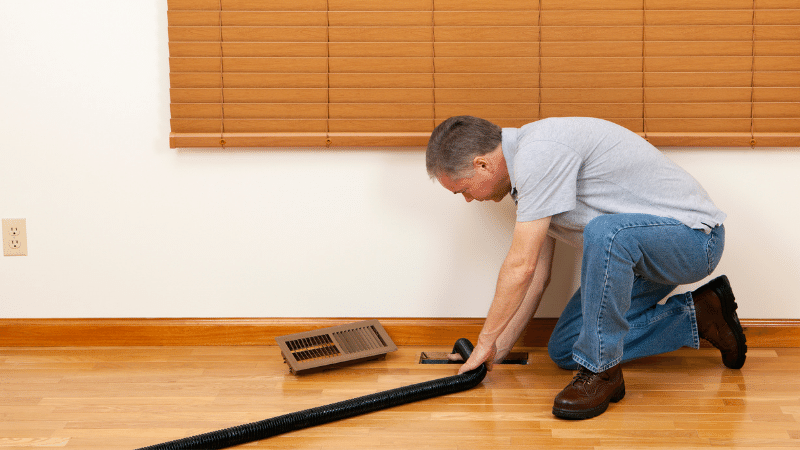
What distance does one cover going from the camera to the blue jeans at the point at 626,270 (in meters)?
1.76

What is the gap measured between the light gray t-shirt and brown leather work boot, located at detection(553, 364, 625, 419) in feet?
1.25

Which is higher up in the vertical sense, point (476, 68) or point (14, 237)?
point (476, 68)

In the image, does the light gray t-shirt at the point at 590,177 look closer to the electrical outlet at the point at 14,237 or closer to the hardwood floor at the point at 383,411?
the hardwood floor at the point at 383,411

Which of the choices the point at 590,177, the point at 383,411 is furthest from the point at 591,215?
the point at 383,411

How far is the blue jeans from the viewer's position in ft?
5.77

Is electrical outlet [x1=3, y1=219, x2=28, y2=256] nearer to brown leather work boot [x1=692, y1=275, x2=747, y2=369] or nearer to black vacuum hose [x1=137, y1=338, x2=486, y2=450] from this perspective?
black vacuum hose [x1=137, y1=338, x2=486, y2=450]

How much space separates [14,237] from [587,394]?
1857 mm

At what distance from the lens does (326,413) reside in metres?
1.75

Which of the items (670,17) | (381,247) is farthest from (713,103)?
(381,247)

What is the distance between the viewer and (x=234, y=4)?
7.11 ft

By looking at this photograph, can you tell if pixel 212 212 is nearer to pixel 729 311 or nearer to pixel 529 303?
pixel 529 303

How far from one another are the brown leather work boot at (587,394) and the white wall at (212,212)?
1.69 feet

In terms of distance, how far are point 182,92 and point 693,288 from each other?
1.75 meters

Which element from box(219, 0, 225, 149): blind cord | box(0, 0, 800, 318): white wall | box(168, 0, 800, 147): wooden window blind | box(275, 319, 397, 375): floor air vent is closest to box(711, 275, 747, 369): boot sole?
box(0, 0, 800, 318): white wall
